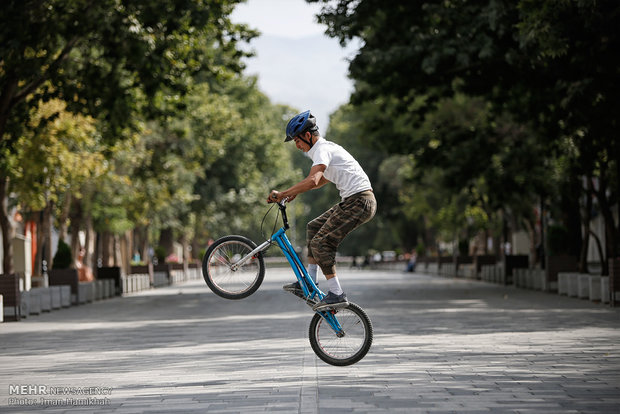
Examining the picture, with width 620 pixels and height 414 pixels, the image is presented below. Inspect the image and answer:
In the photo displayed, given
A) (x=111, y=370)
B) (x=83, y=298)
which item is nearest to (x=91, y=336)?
(x=111, y=370)

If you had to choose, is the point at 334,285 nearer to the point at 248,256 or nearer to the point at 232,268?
the point at 248,256

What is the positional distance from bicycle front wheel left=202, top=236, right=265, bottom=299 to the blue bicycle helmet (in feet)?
4.20

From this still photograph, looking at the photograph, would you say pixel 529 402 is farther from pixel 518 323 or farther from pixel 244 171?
pixel 244 171

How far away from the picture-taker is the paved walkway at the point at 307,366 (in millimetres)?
8602

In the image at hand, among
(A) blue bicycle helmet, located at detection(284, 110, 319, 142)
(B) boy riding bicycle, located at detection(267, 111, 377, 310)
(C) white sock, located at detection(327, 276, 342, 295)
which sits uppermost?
(A) blue bicycle helmet, located at detection(284, 110, 319, 142)

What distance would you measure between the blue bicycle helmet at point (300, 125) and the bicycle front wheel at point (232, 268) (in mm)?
1280

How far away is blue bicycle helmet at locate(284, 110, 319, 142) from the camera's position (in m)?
9.95

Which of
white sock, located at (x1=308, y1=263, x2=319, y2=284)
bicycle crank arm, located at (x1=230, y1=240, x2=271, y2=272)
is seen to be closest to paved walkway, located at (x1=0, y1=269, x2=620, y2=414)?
white sock, located at (x1=308, y1=263, x2=319, y2=284)

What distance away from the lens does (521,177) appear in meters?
30.2

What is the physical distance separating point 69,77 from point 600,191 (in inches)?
561

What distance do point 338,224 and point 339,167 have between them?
55 centimetres

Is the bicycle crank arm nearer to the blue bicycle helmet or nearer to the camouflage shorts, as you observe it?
the camouflage shorts

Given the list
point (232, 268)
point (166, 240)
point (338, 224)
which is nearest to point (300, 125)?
point (338, 224)

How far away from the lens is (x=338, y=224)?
10.1 m
